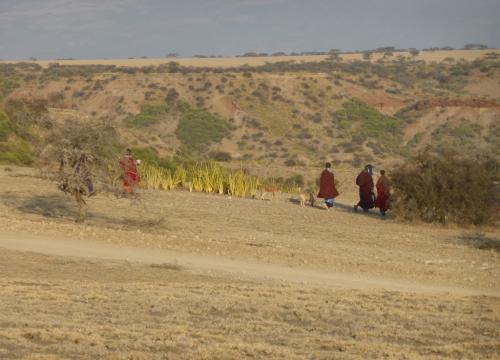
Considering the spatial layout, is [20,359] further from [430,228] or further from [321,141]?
[321,141]

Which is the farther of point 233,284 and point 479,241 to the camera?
point 479,241

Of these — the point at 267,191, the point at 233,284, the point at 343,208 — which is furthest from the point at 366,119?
the point at 233,284

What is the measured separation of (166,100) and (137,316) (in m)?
64.2

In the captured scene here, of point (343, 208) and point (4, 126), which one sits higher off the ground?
point (4, 126)

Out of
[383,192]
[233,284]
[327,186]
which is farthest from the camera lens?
[327,186]

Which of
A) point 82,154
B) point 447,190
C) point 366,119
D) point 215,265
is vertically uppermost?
point 366,119

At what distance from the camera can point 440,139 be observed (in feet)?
225

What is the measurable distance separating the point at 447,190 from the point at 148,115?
4674cm

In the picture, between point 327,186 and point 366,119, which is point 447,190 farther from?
point 366,119

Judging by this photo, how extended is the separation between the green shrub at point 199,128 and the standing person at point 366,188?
3489cm

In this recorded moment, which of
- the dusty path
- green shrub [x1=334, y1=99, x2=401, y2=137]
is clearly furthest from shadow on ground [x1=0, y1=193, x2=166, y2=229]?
green shrub [x1=334, y1=99, x2=401, y2=137]

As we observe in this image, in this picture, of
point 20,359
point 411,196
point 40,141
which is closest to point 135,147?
point 411,196

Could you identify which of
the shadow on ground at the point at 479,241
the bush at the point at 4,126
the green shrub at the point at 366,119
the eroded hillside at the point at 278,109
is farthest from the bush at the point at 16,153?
the green shrub at the point at 366,119

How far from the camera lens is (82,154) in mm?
19797
